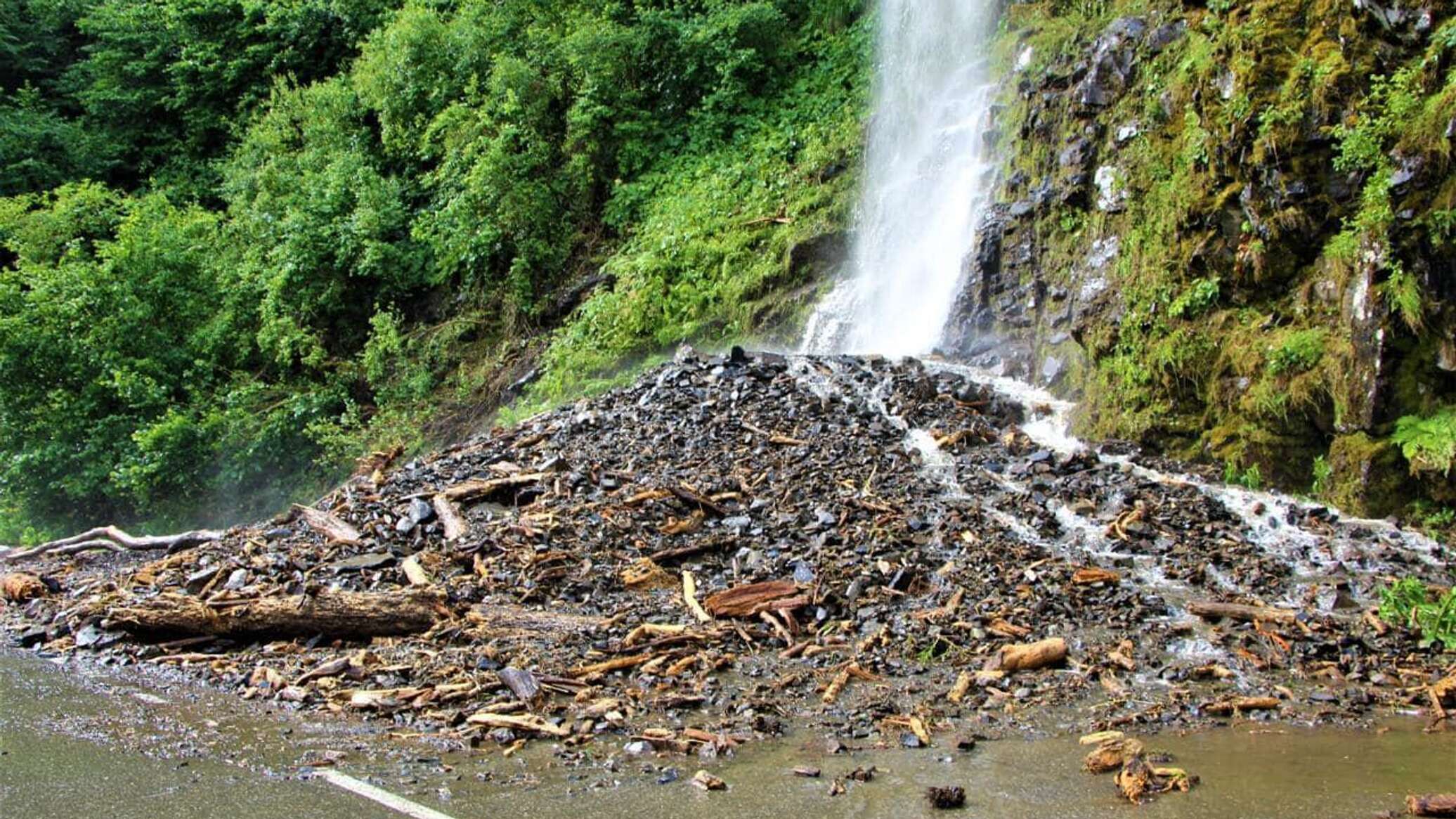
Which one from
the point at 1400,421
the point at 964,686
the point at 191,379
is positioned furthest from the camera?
the point at 191,379

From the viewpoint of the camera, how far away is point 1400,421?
809 centimetres

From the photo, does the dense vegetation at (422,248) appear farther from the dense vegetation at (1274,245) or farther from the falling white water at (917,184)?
the dense vegetation at (1274,245)

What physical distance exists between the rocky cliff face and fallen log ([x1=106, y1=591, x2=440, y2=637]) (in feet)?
23.3

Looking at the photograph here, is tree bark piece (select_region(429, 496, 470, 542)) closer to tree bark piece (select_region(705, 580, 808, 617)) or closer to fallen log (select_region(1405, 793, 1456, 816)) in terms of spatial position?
tree bark piece (select_region(705, 580, 808, 617))

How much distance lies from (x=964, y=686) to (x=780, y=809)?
5.93ft

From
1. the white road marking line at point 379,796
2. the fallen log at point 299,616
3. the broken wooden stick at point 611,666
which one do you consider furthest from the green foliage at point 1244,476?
the white road marking line at point 379,796

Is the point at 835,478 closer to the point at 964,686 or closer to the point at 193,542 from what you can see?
the point at 964,686

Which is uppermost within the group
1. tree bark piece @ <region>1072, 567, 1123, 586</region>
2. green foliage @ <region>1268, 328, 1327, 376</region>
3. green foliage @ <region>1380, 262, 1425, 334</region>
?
green foliage @ <region>1380, 262, 1425, 334</region>

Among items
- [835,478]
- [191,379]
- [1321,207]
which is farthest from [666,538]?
[191,379]

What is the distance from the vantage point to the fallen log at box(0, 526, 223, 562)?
10.0 metres

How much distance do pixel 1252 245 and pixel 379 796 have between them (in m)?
8.93

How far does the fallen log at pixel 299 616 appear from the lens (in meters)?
6.58

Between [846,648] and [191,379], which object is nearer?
[846,648]

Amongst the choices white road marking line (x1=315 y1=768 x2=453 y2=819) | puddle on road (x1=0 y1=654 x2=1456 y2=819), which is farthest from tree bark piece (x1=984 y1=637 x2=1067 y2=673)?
white road marking line (x1=315 y1=768 x2=453 y2=819)
